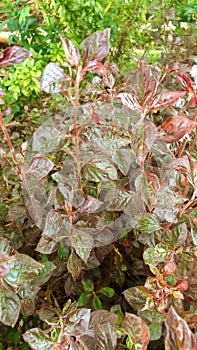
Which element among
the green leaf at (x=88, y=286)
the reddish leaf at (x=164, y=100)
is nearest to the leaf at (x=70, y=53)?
the reddish leaf at (x=164, y=100)

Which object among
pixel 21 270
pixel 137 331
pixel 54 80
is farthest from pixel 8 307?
pixel 54 80

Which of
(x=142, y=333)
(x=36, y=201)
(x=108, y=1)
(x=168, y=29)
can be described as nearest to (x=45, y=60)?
(x=108, y=1)

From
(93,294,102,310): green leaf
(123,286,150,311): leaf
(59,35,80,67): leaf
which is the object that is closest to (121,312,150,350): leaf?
(123,286,150,311): leaf

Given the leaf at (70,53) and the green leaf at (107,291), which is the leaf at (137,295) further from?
the leaf at (70,53)

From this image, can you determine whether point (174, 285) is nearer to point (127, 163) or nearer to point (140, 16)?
point (127, 163)

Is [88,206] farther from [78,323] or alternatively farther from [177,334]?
[177,334]

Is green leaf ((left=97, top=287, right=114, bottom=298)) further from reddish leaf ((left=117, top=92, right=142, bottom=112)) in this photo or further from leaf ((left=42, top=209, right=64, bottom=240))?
reddish leaf ((left=117, top=92, right=142, bottom=112))

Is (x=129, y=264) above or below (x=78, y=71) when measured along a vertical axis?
below
